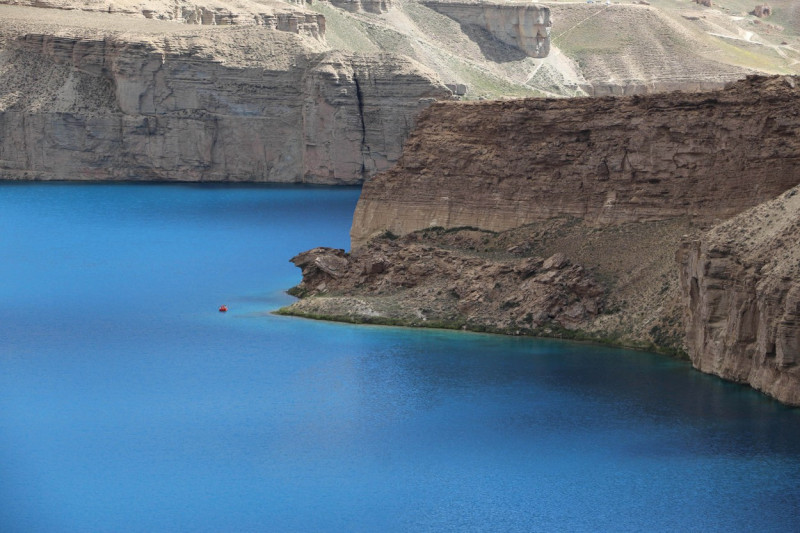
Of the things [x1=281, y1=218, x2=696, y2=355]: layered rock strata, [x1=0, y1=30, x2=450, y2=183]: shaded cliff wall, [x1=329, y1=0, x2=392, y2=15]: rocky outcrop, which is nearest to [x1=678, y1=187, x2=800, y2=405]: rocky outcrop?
[x1=281, y1=218, x2=696, y2=355]: layered rock strata

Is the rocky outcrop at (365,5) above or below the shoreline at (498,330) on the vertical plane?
above

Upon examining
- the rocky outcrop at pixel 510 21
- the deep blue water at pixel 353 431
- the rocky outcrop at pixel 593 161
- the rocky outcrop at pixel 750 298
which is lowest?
the deep blue water at pixel 353 431

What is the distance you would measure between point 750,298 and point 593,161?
531 inches

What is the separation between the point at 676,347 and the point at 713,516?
13393mm

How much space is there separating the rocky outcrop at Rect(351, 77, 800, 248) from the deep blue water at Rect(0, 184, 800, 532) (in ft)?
21.3

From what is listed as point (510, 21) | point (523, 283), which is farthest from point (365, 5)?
point (523, 283)

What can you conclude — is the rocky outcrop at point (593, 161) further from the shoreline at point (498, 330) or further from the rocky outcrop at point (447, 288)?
the shoreline at point (498, 330)

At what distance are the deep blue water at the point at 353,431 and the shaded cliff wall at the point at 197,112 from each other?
59.4 m

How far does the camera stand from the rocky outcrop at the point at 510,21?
168375mm

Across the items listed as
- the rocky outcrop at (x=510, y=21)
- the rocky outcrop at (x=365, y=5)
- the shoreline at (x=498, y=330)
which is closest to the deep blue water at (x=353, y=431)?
the shoreline at (x=498, y=330)

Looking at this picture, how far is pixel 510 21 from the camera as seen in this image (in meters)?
169

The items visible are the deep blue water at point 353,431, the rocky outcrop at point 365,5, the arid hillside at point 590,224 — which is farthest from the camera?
the rocky outcrop at point 365,5

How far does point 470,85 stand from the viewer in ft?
468

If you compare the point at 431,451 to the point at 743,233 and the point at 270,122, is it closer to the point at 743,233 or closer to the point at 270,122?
the point at 743,233
